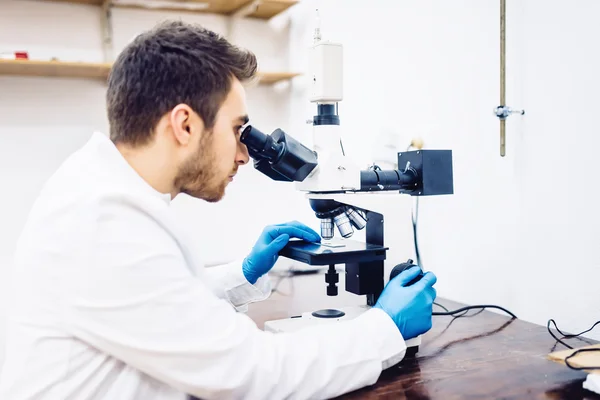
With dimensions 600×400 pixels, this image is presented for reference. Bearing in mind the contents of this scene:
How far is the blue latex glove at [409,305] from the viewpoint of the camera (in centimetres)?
96

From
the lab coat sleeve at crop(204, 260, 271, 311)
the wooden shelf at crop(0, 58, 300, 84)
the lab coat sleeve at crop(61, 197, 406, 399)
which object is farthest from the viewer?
the wooden shelf at crop(0, 58, 300, 84)

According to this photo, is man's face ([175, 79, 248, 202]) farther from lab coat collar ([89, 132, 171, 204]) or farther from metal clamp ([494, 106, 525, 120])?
metal clamp ([494, 106, 525, 120])

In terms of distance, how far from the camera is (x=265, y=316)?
1312mm

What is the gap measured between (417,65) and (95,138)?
3.66 feet

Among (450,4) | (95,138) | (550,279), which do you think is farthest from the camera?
(450,4)

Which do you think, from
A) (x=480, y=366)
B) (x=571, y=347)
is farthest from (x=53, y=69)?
(x=571, y=347)

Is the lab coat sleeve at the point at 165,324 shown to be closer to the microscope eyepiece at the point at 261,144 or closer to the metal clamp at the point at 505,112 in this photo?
the microscope eyepiece at the point at 261,144

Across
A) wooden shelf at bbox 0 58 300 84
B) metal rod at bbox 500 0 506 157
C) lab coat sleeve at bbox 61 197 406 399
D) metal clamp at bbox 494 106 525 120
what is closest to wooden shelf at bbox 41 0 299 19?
wooden shelf at bbox 0 58 300 84

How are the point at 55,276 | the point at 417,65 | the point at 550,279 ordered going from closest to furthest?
the point at 55,276 < the point at 550,279 < the point at 417,65

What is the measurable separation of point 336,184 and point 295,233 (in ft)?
0.70

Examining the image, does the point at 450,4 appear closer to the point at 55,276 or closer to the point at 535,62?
the point at 535,62

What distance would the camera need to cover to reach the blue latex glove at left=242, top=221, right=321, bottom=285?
1.19 m

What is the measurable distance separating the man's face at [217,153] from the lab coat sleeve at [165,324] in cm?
17

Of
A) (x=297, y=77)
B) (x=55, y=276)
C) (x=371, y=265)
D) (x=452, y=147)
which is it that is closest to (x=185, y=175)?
→ (x=55, y=276)
